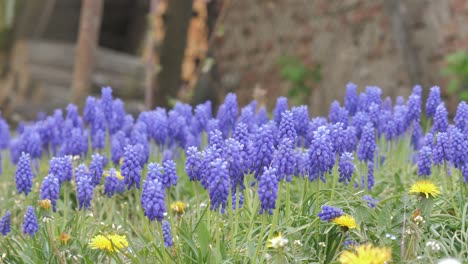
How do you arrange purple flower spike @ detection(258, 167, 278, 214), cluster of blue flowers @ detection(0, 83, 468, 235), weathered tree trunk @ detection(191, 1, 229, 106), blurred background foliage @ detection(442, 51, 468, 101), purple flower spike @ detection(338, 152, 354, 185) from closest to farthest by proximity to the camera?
purple flower spike @ detection(258, 167, 278, 214) < cluster of blue flowers @ detection(0, 83, 468, 235) < purple flower spike @ detection(338, 152, 354, 185) < blurred background foliage @ detection(442, 51, 468, 101) < weathered tree trunk @ detection(191, 1, 229, 106)

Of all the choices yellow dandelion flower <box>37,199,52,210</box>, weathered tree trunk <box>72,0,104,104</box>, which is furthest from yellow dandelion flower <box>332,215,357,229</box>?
weathered tree trunk <box>72,0,104,104</box>

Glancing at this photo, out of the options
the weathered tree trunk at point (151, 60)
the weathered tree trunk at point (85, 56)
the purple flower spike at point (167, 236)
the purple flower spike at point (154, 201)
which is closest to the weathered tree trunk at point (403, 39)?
the weathered tree trunk at point (151, 60)

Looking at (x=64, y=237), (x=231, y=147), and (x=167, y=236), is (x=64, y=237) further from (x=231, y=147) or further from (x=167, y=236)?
(x=231, y=147)

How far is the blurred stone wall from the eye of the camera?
7.66 meters

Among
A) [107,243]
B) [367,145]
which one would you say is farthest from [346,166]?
[107,243]

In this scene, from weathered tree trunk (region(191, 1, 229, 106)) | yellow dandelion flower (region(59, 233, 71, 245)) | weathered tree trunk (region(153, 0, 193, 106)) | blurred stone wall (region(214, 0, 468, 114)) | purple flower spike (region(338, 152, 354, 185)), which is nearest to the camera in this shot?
yellow dandelion flower (region(59, 233, 71, 245))

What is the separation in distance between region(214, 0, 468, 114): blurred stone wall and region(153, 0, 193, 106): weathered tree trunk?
4.94 feet

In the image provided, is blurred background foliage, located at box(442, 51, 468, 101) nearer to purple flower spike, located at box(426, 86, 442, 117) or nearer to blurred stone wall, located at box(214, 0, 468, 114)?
blurred stone wall, located at box(214, 0, 468, 114)

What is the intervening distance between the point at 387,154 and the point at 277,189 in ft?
6.25

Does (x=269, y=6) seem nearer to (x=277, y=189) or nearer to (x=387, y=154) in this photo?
(x=387, y=154)

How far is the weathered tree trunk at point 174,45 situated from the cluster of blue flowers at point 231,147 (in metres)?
2.63

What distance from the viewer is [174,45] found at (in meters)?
7.93

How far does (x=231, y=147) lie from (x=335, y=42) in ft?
19.3

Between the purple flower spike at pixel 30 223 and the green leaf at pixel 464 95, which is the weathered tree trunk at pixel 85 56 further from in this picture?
the purple flower spike at pixel 30 223
